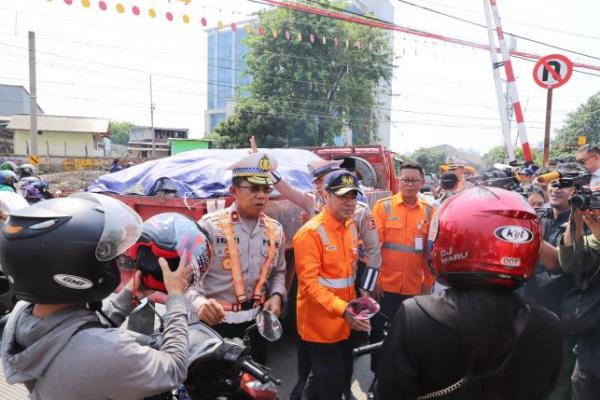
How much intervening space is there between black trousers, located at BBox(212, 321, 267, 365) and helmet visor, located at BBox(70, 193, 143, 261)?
1.49 m

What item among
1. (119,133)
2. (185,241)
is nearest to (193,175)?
(185,241)

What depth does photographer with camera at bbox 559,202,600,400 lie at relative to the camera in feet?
8.27

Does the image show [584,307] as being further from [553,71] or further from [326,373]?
[553,71]

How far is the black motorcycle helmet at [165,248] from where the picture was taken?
1.71 metres

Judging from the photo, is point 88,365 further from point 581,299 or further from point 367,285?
point 581,299

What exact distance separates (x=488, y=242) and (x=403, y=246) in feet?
8.90

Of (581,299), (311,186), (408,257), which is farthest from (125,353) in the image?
(311,186)

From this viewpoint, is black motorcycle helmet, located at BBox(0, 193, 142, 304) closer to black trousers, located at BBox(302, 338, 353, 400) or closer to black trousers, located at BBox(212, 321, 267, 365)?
black trousers, located at BBox(212, 321, 267, 365)

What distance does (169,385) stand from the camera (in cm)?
144

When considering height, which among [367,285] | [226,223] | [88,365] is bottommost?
[367,285]

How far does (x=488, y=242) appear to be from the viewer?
130cm

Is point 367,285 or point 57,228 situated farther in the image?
point 367,285

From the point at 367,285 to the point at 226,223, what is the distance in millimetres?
1101

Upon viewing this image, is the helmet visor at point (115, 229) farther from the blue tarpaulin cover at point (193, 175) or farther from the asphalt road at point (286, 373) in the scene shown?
the blue tarpaulin cover at point (193, 175)
